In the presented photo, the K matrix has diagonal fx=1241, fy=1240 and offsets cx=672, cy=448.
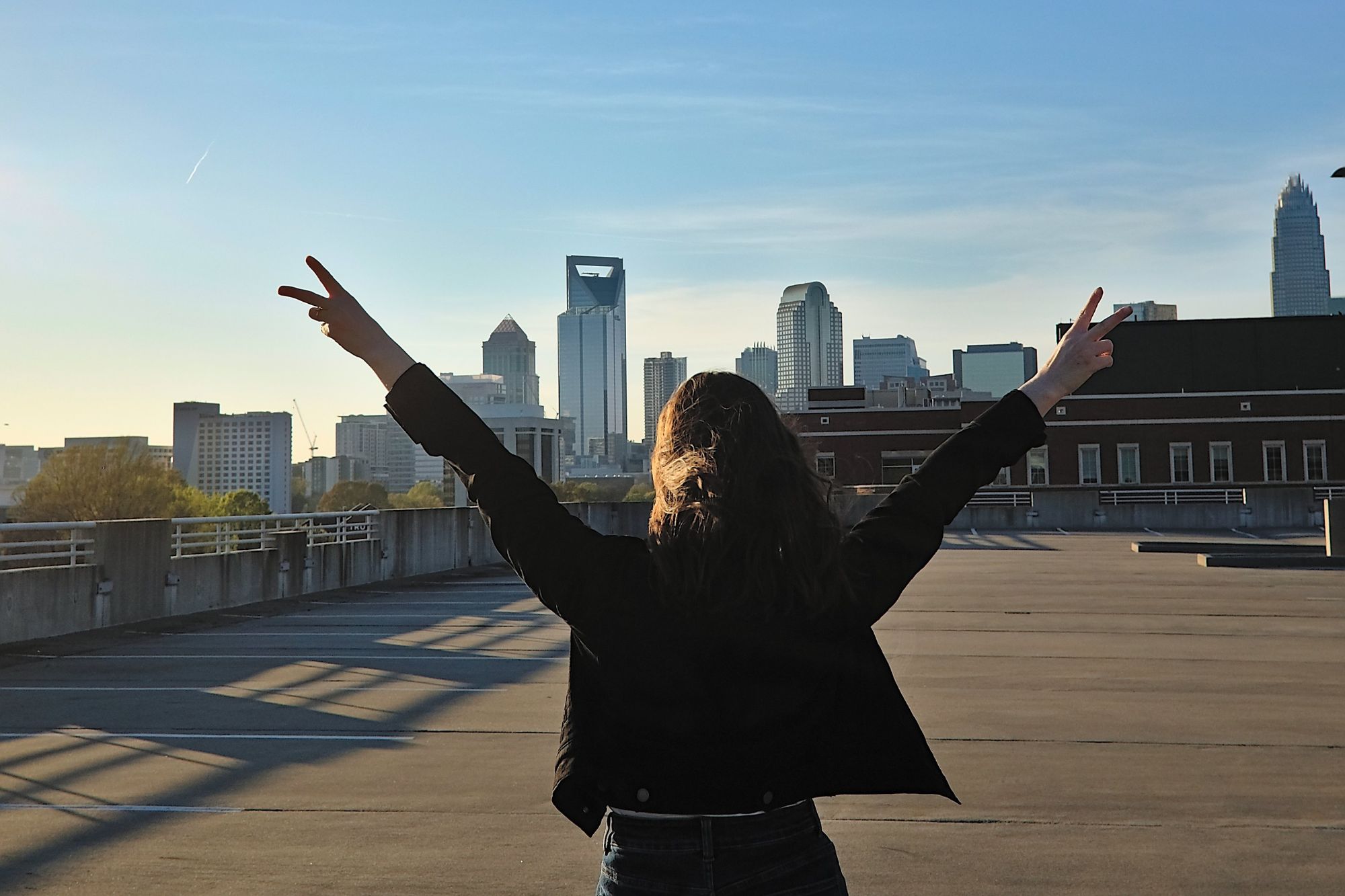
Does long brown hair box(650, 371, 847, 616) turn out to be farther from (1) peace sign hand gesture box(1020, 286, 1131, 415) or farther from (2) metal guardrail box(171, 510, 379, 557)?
(2) metal guardrail box(171, 510, 379, 557)

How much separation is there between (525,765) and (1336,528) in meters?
24.1

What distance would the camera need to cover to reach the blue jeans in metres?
2.38

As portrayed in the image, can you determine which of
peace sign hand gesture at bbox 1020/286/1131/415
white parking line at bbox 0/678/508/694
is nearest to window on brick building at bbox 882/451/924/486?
white parking line at bbox 0/678/508/694

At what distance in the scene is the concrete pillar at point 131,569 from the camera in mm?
17047

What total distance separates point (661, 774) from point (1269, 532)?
44.5 meters

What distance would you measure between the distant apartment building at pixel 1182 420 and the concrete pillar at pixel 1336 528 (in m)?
33.8

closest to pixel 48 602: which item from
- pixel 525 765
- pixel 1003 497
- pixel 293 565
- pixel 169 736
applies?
pixel 293 565

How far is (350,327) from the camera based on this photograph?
2.64 metres

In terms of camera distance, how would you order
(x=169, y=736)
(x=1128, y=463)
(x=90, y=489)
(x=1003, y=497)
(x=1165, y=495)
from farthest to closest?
(x=90, y=489) < (x=1128, y=463) < (x=1003, y=497) < (x=1165, y=495) < (x=169, y=736)

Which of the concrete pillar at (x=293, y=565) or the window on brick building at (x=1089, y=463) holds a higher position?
the window on brick building at (x=1089, y=463)

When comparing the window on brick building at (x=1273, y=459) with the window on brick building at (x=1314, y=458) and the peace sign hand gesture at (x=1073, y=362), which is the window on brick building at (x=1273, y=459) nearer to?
the window on brick building at (x=1314, y=458)

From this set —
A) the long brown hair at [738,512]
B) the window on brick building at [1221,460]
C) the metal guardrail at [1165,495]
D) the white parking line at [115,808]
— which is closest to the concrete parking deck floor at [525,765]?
the white parking line at [115,808]

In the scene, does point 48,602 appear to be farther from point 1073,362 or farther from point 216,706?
point 1073,362

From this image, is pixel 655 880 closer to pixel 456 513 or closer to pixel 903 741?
pixel 903 741
